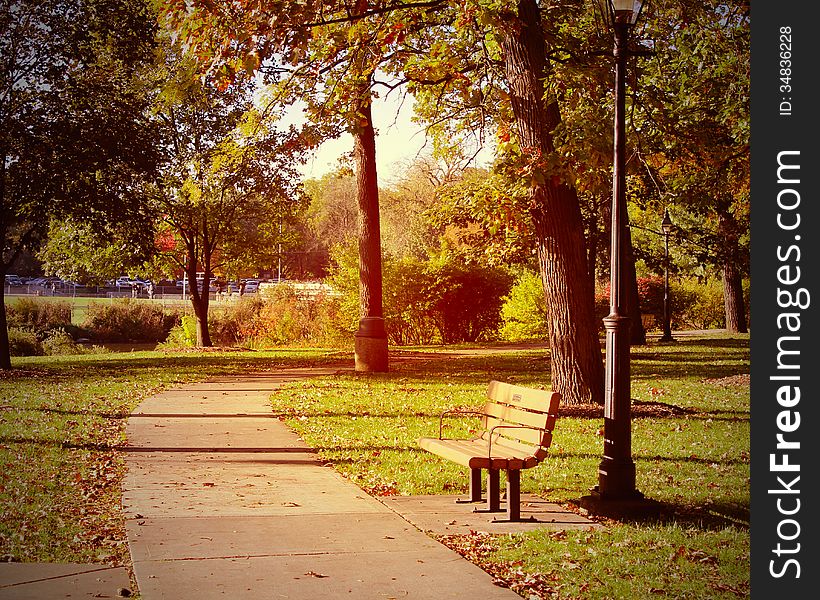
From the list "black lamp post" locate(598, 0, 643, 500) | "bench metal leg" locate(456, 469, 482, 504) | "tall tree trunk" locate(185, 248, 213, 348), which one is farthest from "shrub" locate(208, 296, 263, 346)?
"black lamp post" locate(598, 0, 643, 500)

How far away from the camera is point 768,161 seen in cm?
728

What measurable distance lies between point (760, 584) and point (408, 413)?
7.91 metres

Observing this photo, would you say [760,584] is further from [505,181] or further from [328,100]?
[328,100]

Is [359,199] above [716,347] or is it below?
above

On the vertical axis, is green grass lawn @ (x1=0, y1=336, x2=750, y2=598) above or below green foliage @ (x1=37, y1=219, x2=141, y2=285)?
below

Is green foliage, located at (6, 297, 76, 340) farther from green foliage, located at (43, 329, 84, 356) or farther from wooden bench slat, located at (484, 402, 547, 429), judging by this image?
wooden bench slat, located at (484, 402, 547, 429)

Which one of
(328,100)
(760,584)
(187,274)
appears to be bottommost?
(760,584)

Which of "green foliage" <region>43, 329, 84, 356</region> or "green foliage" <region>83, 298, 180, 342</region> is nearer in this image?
"green foliage" <region>43, 329, 84, 356</region>

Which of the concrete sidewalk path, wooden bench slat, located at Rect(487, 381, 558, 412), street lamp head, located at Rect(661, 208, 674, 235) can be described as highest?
street lamp head, located at Rect(661, 208, 674, 235)

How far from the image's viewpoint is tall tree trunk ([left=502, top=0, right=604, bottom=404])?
13594 mm

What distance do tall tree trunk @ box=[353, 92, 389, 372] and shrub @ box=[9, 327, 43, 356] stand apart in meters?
10.6

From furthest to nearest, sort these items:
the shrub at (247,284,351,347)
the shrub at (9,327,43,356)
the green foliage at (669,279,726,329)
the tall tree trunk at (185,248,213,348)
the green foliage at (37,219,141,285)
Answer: the green foliage at (669,279,726,329)
the shrub at (247,284,351,347)
the tall tree trunk at (185,248,213,348)
the shrub at (9,327,43,356)
the green foliage at (37,219,141,285)

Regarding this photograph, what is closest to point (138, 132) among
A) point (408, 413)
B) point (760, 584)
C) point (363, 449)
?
point (408, 413)

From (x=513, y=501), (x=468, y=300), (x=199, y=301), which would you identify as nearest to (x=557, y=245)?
(x=513, y=501)
